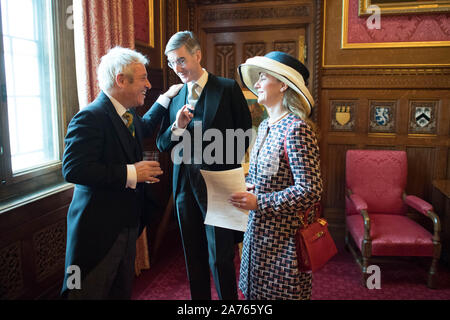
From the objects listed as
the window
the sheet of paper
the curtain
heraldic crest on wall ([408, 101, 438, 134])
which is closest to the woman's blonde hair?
the sheet of paper

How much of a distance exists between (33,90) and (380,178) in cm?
304

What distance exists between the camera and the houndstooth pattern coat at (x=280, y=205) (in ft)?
5.49

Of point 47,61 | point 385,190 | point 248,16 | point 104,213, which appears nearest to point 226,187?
point 104,213

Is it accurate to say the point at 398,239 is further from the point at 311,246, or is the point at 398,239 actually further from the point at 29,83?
the point at 29,83

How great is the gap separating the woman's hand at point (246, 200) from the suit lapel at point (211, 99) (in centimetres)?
58

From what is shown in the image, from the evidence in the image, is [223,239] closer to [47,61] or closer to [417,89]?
[47,61]

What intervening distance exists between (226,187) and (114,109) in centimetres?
63

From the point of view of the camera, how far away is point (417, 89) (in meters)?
3.93

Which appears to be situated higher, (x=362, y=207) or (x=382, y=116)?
(x=382, y=116)

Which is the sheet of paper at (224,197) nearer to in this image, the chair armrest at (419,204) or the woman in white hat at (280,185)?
the woman in white hat at (280,185)

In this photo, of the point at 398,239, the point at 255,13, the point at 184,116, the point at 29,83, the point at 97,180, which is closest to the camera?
the point at 97,180

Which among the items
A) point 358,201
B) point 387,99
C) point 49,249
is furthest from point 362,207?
point 49,249

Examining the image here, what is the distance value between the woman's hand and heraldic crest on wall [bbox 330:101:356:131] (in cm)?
261

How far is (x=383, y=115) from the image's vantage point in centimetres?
404
